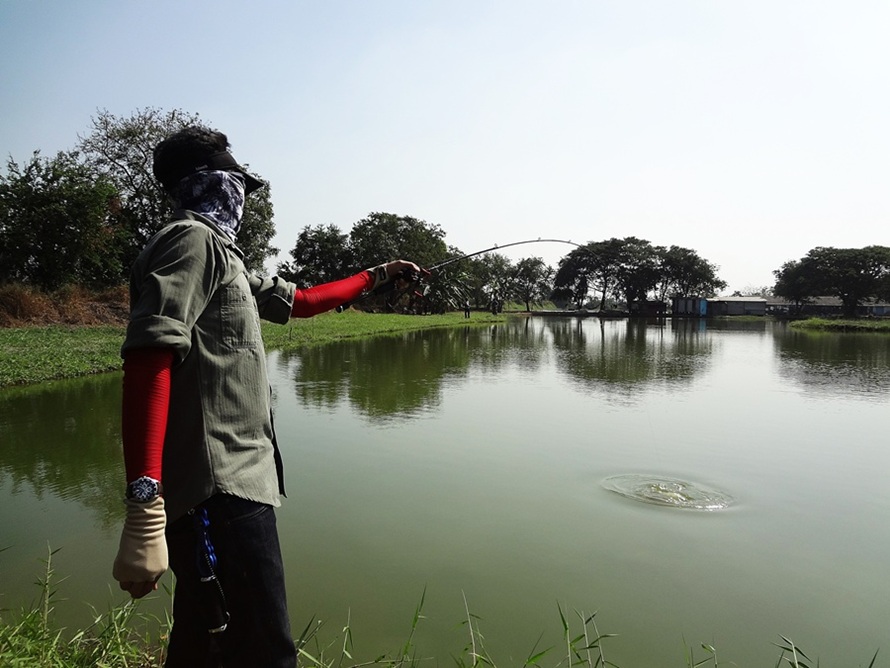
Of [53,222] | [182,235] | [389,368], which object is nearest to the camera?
[182,235]

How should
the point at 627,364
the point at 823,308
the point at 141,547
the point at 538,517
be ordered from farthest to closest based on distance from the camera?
the point at 823,308 < the point at 627,364 < the point at 538,517 < the point at 141,547

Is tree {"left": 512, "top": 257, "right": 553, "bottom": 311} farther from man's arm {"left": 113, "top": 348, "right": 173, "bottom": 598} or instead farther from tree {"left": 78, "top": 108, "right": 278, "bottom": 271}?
man's arm {"left": 113, "top": 348, "right": 173, "bottom": 598}


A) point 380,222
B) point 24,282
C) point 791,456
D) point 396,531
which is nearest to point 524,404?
point 791,456

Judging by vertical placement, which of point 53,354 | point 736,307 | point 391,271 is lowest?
point 53,354

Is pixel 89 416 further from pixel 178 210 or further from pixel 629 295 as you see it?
pixel 629 295

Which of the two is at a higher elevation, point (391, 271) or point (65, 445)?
point (391, 271)

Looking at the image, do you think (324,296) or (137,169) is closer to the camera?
(324,296)

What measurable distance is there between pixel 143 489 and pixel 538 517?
11.3 ft

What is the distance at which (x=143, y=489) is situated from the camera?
1.20 meters

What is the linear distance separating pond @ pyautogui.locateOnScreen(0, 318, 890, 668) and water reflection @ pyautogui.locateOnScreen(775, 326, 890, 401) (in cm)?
159

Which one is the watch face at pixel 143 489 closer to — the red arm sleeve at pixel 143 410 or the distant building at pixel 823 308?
the red arm sleeve at pixel 143 410

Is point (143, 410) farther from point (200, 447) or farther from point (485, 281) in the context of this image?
point (485, 281)

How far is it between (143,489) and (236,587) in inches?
12.2

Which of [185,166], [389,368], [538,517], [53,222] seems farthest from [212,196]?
[53,222]
